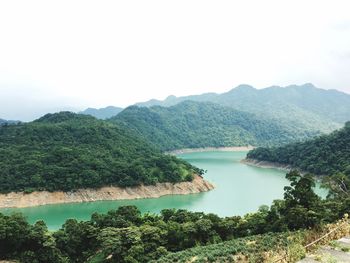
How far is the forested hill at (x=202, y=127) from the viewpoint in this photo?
359 ft

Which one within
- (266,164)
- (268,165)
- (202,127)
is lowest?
(268,165)

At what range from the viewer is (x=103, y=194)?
46062mm

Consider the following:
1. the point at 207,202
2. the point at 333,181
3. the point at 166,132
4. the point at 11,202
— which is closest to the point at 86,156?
the point at 11,202

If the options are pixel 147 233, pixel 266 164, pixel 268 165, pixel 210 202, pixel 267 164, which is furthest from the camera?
pixel 266 164

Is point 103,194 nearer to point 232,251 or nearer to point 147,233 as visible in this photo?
point 147,233

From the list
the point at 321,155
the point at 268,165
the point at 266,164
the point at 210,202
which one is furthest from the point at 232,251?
the point at 266,164

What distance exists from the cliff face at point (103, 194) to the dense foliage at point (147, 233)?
21.5 m

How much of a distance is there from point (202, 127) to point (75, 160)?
84.4 metres

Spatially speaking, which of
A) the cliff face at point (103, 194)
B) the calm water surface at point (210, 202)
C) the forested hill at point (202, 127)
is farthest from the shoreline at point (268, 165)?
the forested hill at point (202, 127)

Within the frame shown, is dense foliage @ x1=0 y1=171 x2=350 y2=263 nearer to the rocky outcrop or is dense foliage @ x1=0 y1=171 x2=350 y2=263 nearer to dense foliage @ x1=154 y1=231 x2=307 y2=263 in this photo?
dense foliage @ x1=154 y1=231 x2=307 y2=263

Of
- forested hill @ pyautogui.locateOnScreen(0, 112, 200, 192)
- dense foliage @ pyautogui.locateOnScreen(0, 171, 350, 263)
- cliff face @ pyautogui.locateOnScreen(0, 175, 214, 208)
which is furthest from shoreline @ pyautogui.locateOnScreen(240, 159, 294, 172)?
dense foliage @ pyautogui.locateOnScreen(0, 171, 350, 263)

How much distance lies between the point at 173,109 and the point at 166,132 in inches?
1250

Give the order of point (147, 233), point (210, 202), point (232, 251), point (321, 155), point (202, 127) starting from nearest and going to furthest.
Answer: point (232, 251), point (147, 233), point (210, 202), point (321, 155), point (202, 127)

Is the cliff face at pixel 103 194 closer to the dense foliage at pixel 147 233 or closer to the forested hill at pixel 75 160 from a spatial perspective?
the forested hill at pixel 75 160
